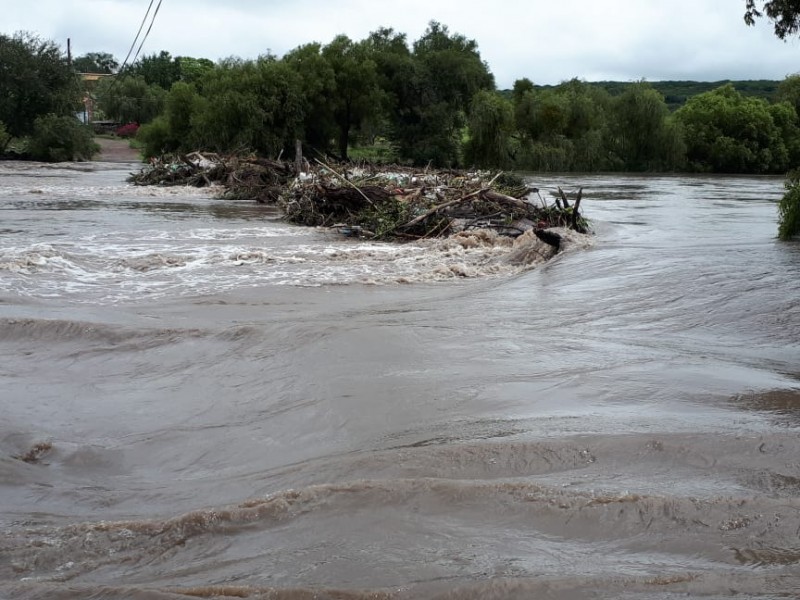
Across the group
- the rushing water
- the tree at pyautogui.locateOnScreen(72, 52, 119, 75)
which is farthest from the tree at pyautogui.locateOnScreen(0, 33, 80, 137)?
the tree at pyautogui.locateOnScreen(72, 52, 119, 75)

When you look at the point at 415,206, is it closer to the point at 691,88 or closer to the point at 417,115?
the point at 417,115

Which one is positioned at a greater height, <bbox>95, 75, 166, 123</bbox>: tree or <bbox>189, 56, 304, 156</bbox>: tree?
<bbox>95, 75, 166, 123</bbox>: tree

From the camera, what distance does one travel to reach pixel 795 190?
16266mm

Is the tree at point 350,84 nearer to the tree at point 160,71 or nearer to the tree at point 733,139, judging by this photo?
the tree at point 733,139

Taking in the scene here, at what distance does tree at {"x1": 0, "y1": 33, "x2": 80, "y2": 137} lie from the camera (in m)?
55.3

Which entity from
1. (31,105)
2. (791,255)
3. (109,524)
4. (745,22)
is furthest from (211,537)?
(31,105)

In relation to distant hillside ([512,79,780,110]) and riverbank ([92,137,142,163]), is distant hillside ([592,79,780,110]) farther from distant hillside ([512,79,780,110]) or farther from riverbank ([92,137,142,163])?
riverbank ([92,137,142,163])

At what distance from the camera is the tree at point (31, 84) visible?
5534 cm

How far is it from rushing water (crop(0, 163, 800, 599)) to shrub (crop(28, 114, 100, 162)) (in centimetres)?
4443

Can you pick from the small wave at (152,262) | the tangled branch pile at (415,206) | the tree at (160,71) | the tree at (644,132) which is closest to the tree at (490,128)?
the tree at (644,132)

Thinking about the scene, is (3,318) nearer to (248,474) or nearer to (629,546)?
(248,474)

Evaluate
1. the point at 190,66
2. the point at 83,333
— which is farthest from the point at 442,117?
the point at 190,66

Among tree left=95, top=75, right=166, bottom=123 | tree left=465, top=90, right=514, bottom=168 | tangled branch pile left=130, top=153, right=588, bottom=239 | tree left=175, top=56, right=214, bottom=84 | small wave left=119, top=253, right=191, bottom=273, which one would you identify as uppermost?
tree left=175, top=56, right=214, bottom=84

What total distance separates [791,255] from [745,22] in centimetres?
422
